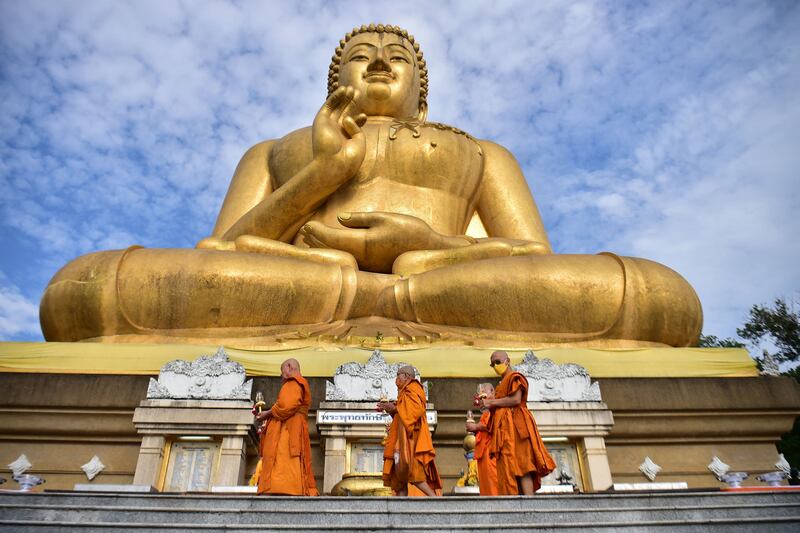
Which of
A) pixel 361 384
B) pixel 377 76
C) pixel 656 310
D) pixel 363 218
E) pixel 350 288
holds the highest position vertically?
pixel 377 76

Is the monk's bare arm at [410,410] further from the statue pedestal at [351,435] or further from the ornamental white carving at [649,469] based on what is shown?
the ornamental white carving at [649,469]

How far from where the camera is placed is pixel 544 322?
5.91 m

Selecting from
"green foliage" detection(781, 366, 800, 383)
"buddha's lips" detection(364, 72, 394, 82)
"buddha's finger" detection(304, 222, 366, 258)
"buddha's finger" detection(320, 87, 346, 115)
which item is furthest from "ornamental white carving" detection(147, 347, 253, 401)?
"green foliage" detection(781, 366, 800, 383)

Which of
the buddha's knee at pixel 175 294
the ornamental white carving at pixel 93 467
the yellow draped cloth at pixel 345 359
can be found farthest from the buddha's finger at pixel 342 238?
the ornamental white carving at pixel 93 467

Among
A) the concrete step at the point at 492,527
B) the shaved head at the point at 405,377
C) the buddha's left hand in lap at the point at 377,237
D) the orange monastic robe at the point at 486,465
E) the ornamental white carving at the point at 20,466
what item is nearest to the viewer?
the concrete step at the point at 492,527

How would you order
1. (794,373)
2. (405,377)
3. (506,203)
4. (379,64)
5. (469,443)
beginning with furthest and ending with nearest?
(794,373) → (379,64) → (506,203) → (469,443) → (405,377)

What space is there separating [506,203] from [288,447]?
5.24 metres

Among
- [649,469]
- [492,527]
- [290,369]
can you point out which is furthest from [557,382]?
[492,527]

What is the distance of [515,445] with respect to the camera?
3418 mm

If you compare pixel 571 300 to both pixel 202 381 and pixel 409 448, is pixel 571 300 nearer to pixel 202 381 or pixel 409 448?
pixel 409 448

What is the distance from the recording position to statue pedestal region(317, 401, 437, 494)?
448cm

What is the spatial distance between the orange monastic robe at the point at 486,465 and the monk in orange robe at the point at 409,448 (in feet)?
0.86

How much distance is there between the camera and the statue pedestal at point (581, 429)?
4539 mm

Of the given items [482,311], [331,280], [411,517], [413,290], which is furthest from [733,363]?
[411,517]
